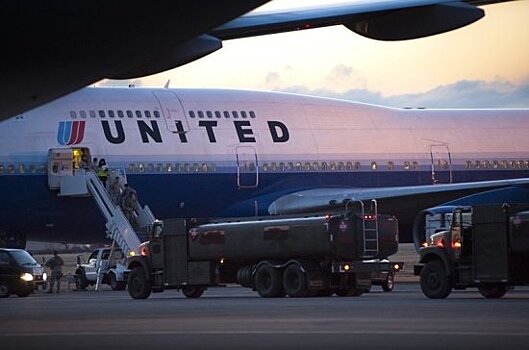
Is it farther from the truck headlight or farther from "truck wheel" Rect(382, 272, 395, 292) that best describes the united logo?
"truck wheel" Rect(382, 272, 395, 292)

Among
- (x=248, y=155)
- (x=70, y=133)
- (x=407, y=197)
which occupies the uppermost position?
(x=70, y=133)

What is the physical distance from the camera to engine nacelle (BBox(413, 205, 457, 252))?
3544 centimetres

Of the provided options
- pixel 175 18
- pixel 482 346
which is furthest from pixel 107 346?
pixel 175 18

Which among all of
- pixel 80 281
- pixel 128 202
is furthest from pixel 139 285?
pixel 80 281

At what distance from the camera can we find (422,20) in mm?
10406

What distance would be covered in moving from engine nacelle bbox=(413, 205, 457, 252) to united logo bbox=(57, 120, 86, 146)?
33.2 ft

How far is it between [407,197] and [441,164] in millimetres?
3174

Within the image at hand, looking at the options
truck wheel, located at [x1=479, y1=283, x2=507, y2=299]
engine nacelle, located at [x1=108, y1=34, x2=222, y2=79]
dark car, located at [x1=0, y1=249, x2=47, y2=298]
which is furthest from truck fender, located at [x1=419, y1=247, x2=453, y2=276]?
engine nacelle, located at [x1=108, y1=34, x2=222, y2=79]

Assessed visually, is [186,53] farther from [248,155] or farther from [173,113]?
[248,155]

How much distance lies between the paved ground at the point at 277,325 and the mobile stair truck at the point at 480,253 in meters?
0.58

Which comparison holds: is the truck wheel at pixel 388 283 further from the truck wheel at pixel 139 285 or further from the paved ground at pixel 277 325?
the truck wheel at pixel 139 285

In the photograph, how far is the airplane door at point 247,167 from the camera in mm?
41625

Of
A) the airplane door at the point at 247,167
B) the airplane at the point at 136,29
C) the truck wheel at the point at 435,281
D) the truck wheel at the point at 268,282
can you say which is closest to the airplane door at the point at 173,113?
the airplane door at the point at 247,167

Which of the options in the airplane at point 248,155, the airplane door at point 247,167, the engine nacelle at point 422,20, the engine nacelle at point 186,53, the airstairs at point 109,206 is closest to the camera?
the engine nacelle at point 422,20
